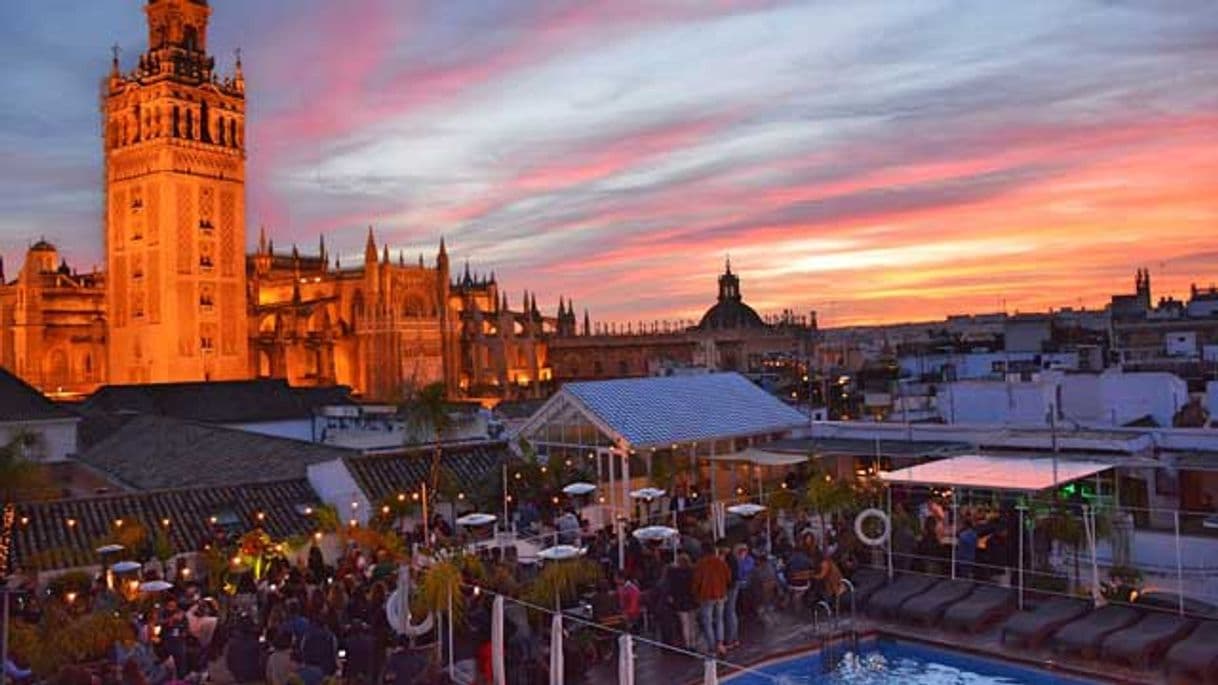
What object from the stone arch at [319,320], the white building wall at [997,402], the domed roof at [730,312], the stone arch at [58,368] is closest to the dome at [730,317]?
the domed roof at [730,312]

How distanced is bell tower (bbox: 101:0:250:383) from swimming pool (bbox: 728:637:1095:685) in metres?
57.8

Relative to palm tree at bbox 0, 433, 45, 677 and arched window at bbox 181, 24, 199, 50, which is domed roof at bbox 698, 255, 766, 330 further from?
palm tree at bbox 0, 433, 45, 677

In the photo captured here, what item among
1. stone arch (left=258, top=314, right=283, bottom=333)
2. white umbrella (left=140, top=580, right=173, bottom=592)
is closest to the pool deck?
white umbrella (left=140, top=580, right=173, bottom=592)

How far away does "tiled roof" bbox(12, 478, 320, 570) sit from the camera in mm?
17391

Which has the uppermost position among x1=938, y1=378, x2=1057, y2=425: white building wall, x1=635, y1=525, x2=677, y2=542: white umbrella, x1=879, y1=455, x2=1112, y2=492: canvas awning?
x1=938, y1=378, x2=1057, y2=425: white building wall

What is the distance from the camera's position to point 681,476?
73.3 feet

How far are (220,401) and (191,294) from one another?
24.5 meters

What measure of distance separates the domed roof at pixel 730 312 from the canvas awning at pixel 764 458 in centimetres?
8638

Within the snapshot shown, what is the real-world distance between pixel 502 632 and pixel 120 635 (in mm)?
3980

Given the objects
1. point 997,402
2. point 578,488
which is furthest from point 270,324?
point 578,488

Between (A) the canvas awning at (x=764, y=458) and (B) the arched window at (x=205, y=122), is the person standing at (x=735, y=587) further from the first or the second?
(B) the arched window at (x=205, y=122)

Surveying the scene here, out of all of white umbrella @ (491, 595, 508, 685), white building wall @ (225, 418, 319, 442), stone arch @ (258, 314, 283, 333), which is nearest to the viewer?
white umbrella @ (491, 595, 508, 685)

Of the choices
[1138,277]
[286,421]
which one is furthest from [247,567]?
[1138,277]

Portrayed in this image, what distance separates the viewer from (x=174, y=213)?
64.9 meters
